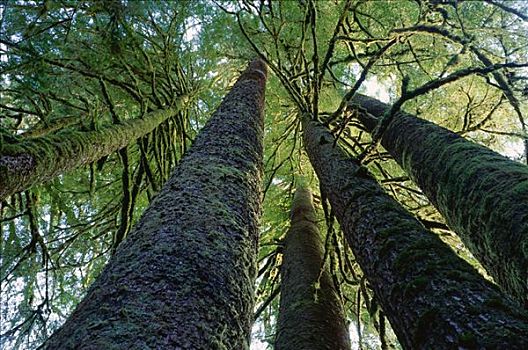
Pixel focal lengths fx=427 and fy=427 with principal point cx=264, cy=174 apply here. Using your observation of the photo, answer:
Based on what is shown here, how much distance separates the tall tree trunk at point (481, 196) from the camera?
1819 millimetres

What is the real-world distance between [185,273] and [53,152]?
1995mm

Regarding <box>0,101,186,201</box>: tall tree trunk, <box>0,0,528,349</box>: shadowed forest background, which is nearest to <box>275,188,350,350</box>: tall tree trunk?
<box>0,0,528,349</box>: shadowed forest background

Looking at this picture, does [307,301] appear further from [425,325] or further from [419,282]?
[425,325]

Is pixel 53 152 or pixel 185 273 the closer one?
pixel 185 273

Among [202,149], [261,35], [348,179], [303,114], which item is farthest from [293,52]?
[202,149]

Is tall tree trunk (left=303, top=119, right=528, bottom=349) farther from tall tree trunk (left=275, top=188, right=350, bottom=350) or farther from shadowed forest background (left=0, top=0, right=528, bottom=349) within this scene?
tall tree trunk (left=275, top=188, right=350, bottom=350)

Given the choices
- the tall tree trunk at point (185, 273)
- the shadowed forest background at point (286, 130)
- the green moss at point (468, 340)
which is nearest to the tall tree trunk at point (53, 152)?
the shadowed forest background at point (286, 130)

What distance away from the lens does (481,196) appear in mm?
2141

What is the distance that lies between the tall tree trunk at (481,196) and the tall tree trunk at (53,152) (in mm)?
2452

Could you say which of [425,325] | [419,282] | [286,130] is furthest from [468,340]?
[286,130]

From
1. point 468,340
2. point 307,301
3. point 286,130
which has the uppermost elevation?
point 286,130

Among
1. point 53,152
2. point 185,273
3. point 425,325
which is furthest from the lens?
point 53,152

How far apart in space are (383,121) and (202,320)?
6.19 feet

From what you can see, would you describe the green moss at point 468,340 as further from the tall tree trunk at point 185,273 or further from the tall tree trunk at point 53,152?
the tall tree trunk at point 53,152
